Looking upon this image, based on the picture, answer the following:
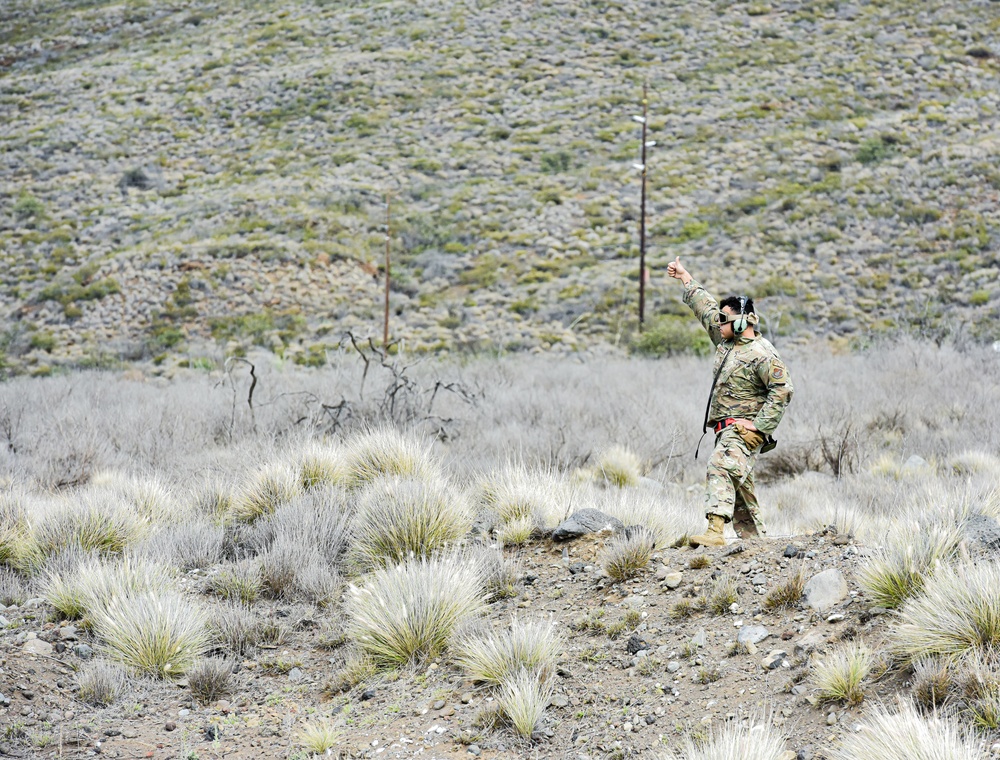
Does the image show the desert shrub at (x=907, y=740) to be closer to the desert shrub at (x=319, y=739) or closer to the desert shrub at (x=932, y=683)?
the desert shrub at (x=932, y=683)

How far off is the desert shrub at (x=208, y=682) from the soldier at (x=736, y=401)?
317 centimetres

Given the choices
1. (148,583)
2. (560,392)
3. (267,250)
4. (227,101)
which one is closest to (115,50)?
(227,101)

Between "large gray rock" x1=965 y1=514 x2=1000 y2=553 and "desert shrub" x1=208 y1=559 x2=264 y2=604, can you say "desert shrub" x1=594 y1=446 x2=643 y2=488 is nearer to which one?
"desert shrub" x1=208 y1=559 x2=264 y2=604

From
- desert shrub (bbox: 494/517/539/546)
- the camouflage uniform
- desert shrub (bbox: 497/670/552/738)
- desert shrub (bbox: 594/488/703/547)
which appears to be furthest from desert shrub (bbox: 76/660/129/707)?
the camouflage uniform

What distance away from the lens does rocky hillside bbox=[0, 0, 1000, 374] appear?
22016mm

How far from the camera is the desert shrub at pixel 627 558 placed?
18.6 feet

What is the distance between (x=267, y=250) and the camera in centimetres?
2481

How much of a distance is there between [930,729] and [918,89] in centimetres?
3339

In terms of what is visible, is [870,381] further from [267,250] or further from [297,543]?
[267,250]

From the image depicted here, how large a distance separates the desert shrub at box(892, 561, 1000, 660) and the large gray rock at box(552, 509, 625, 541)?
104 inches

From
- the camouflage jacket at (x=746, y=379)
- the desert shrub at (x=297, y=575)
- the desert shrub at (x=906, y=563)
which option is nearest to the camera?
the desert shrub at (x=906, y=563)

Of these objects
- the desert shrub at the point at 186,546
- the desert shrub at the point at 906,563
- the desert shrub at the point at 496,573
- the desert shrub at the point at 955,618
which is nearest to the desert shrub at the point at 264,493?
the desert shrub at the point at 186,546

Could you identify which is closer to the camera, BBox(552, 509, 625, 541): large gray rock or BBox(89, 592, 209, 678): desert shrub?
BBox(89, 592, 209, 678): desert shrub

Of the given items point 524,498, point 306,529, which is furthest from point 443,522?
point 306,529
